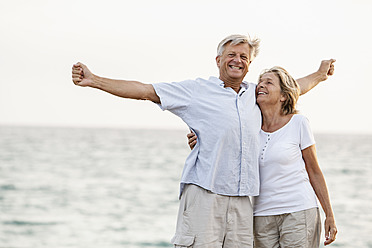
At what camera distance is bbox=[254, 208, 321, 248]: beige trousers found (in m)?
3.76

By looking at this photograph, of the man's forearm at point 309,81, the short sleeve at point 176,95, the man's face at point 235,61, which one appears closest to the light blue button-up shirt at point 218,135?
the short sleeve at point 176,95

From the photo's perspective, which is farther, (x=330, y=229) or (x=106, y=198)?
(x=106, y=198)

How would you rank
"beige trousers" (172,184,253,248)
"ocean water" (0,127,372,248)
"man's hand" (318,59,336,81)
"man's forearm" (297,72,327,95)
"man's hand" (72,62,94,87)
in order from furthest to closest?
"ocean water" (0,127,372,248), "man's hand" (318,59,336,81), "man's forearm" (297,72,327,95), "beige trousers" (172,184,253,248), "man's hand" (72,62,94,87)

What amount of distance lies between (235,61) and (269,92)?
1.01 feet

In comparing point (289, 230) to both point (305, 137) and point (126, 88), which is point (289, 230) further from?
point (126, 88)

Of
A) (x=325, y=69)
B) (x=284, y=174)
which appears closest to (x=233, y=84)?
(x=284, y=174)

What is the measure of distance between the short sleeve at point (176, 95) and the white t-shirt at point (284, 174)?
0.55m

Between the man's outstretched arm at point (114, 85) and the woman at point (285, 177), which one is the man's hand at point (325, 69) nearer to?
the woman at point (285, 177)

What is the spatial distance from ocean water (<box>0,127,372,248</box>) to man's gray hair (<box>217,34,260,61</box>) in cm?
874

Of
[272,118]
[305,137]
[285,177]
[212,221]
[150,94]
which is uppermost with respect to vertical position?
[150,94]

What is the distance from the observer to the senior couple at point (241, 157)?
3650 millimetres

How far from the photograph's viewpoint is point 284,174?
3.80 meters

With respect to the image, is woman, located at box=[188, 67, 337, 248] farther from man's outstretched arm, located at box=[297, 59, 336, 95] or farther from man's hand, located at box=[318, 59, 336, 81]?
man's hand, located at box=[318, 59, 336, 81]

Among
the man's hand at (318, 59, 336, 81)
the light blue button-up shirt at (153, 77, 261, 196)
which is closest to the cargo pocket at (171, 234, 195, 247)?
the light blue button-up shirt at (153, 77, 261, 196)
